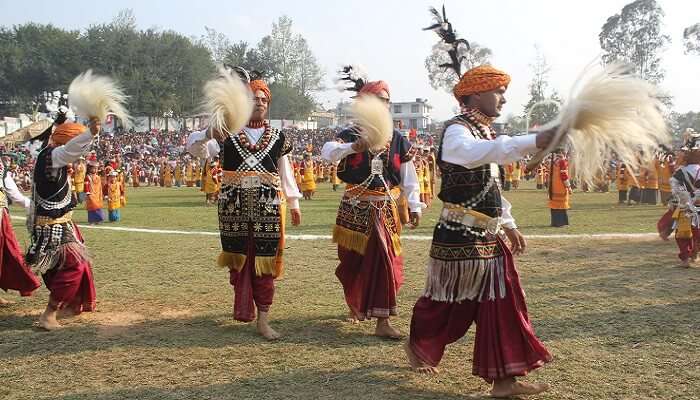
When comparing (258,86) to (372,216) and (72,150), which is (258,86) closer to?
(372,216)

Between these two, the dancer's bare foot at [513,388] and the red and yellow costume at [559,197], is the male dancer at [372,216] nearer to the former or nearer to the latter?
the dancer's bare foot at [513,388]

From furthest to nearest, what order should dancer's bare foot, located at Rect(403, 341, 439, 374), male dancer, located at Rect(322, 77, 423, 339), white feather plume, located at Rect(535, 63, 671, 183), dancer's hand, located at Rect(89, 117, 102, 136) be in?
male dancer, located at Rect(322, 77, 423, 339)
dancer's hand, located at Rect(89, 117, 102, 136)
dancer's bare foot, located at Rect(403, 341, 439, 374)
white feather plume, located at Rect(535, 63, 671, 183)

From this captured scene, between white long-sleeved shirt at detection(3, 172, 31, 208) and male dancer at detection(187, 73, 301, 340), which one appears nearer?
male dancer at detection(187, 73, 301, 340)

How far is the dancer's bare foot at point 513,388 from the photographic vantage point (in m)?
3.78

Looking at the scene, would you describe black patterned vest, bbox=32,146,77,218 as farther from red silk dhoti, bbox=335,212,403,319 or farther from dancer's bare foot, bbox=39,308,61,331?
red silk dhoti, bbox=335,212,403,319

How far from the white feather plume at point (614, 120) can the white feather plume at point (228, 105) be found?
2747 millimetres

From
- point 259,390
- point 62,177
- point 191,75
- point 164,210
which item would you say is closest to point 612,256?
point 259,390

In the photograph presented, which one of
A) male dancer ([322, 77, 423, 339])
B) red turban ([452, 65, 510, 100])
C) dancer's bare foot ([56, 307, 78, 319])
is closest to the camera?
red turban ([452, 65, 510, 100])

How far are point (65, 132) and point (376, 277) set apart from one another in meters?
3.13

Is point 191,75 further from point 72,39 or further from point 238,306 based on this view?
point 238,306

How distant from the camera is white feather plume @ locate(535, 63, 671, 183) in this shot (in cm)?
300

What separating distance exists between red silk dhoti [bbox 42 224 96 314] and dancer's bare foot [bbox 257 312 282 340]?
1.80 metres

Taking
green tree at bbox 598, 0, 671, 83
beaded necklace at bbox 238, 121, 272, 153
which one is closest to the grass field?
beaded necklace at bbox 238, 121, 272, 153

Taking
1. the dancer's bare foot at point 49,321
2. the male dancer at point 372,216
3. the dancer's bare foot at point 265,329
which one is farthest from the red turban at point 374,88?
the dancer's bare foot at point 49,321
